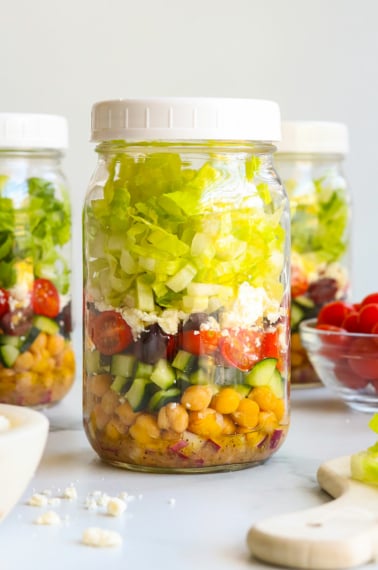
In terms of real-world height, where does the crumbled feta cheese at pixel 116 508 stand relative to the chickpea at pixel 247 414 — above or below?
below

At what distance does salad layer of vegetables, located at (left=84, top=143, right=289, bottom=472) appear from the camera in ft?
3.80

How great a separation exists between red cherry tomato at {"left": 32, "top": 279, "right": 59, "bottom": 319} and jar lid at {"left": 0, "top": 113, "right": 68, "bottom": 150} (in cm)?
18

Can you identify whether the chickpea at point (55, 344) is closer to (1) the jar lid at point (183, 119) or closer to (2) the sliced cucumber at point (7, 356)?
(2) the sliced cucumber at point (7, 356)

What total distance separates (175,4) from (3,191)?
84cm

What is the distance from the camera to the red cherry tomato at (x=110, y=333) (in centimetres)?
119

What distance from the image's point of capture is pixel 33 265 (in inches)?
58.2

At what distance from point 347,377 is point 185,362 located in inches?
15.6

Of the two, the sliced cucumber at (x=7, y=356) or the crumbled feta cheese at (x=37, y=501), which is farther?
the sliced cucumber at (x=7, y=356)

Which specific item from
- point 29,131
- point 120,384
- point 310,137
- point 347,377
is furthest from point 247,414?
point 310,137

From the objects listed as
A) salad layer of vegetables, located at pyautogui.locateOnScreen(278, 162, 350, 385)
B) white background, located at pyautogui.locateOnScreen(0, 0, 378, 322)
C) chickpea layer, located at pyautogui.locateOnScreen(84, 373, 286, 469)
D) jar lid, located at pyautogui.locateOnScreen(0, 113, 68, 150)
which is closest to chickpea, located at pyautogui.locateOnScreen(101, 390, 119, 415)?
chickpea layer, located at pyautogui.locateOnScreen(84, 373, 286, 469)

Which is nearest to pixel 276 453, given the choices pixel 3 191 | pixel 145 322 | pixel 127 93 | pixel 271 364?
pixel 271 364

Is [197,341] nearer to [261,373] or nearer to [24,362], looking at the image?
[261,373]

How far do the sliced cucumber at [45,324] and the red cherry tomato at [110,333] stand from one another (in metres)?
0.27

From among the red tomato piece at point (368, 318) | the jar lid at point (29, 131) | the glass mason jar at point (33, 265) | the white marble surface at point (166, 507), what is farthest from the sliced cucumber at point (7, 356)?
the red tomato piece at point (368, 318)
